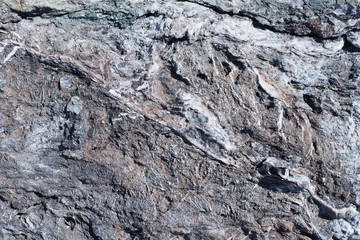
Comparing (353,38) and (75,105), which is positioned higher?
(353,38)

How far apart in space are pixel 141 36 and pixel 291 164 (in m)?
1.15

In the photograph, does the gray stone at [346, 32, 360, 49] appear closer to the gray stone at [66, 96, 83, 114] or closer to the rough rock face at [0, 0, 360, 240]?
the rough rock face at [0, 0, 360, 240]

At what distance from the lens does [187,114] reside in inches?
85.7

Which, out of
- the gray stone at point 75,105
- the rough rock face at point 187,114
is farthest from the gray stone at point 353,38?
the gray stone at point 75,105

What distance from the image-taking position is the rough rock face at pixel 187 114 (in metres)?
2.16

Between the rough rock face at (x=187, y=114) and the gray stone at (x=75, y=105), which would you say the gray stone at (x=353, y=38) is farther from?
the gray stone at (x=75, y=105)

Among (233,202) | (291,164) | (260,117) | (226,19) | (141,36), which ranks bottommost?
(233,202)

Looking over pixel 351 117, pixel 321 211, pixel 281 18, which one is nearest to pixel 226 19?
pixel 281 18

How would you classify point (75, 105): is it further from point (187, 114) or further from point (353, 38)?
point (353, 38)

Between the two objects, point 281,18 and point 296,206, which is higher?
point 281,18

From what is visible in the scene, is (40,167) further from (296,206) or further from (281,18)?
(281,18)

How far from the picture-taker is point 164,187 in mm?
2211

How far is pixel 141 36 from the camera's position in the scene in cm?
225

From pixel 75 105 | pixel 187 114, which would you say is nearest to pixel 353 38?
pixel 187 114
